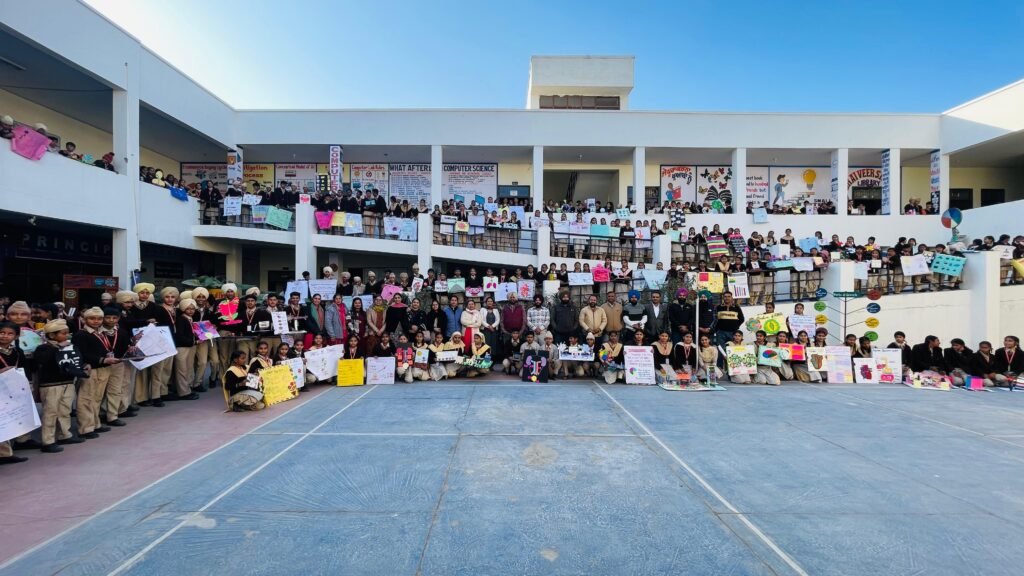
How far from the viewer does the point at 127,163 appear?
44.1 feet

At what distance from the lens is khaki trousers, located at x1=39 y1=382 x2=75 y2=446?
18.0ft

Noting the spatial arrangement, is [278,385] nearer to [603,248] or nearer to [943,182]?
[603,248]

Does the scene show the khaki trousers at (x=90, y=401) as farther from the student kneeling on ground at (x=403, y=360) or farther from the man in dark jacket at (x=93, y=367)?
the student kneeling on ground at (x=403, y=360)

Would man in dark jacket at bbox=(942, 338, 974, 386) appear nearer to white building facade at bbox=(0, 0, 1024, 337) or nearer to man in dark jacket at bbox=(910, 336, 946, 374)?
man in dark jacket at bbox=(910, 336, 946, 374)

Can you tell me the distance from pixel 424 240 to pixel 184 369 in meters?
9.26

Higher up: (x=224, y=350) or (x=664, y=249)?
(x=664, y=249)

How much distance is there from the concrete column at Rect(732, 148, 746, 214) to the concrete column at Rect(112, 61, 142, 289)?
21.5 meters

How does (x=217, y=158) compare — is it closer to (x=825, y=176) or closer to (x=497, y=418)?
(x=497, y=418)

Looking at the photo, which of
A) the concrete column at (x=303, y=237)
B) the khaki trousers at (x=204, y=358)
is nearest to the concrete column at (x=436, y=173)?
the concrete column at (x=303, y=237)

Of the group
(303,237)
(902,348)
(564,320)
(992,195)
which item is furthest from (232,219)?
(992,195)

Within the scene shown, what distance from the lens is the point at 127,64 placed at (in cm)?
1351

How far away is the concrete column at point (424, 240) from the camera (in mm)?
16359

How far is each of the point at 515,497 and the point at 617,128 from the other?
710 inches

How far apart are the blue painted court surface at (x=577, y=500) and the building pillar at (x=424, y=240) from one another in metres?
9.85
